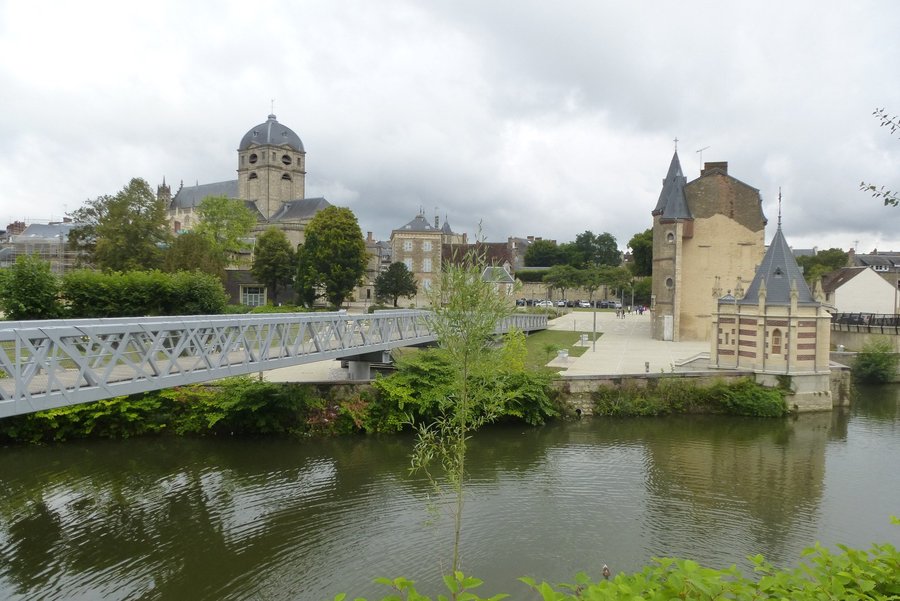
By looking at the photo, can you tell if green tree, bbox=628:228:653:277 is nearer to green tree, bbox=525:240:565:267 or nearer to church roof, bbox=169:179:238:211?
green tree, bbox=525:240:565:267

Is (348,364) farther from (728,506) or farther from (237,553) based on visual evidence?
(728,506)

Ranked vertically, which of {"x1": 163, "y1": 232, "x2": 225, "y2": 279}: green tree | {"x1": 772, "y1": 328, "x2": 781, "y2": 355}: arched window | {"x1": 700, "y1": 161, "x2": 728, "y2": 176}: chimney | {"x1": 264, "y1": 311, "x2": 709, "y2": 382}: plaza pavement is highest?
{"x1": 700, "y1": 161, "x2": 728, "y2": 176}: chimney

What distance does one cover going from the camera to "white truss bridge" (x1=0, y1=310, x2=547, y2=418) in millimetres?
9539

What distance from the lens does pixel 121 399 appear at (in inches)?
699

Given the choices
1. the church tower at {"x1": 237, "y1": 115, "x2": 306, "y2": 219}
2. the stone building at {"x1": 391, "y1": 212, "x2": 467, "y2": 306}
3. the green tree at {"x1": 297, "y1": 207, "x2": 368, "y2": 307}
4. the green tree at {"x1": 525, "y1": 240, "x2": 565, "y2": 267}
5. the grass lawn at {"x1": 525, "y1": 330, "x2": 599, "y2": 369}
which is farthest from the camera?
the green tree at {"x1": 525, "y1": 240, "x2": 565, "y2": 267}

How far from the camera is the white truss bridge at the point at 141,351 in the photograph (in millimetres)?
9539

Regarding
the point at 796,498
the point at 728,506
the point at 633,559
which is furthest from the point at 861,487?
the point at 633,559

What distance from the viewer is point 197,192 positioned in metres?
91.4

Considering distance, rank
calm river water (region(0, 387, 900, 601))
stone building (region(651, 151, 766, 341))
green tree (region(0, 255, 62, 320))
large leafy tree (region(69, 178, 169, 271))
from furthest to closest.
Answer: large leafy tree (region(69, 178, 169, 271)) → stone building (region(651, 151, 766, 341)) → green tree (region(0, 255, 62, 320)) → calm river water (region(0, 387, 900, 601))

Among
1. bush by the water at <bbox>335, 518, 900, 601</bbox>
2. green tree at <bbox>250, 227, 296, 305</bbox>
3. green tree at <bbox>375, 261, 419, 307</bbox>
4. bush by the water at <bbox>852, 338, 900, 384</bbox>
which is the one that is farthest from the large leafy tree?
bush by the water at <bbox>852, 338, 900, 384</bbox>

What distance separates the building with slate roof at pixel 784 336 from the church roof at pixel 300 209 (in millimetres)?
60290

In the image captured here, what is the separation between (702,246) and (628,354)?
10.8 meters

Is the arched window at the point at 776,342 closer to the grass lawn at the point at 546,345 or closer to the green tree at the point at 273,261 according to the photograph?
the grass lawn at the point at 546,345

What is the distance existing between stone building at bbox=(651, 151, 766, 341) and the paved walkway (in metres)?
2.25
